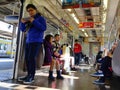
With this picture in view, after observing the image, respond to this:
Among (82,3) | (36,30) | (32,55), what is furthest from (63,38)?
(32,55)

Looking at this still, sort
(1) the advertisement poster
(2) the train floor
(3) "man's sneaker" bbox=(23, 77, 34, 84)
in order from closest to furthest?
(2) the train floor
(3) "man's sneaker" bbox=(23, 77, 34, 84)
(1) the advertisement poster

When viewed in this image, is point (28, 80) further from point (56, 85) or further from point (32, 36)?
point (32, 36)

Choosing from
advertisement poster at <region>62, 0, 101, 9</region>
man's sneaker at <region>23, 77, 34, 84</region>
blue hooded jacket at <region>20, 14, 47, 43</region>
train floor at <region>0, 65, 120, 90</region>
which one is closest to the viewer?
train floor at <region>0, 65, 120, 90</region>

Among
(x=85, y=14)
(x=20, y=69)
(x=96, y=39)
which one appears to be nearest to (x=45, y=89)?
(x=20, y=69)

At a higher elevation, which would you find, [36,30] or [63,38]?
[63,38]

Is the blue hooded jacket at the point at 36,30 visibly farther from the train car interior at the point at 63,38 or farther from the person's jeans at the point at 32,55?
the train car interior at the point at 63,38

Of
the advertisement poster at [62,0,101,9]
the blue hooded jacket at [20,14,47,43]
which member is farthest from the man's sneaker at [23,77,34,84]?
the advertisement poster at [62,0,101,9]

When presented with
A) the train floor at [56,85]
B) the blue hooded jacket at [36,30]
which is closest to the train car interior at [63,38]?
the train floor at [56,85]

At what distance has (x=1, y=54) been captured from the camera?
18.0 m

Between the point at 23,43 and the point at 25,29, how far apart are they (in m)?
0.64

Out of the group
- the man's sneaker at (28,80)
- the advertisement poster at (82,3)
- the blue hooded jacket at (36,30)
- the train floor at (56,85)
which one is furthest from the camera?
the advertisement poster at (82,3)

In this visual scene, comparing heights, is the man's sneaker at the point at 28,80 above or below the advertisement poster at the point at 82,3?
below

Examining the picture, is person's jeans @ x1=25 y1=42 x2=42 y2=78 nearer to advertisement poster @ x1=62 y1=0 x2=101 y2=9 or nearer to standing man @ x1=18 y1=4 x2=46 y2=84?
standing man @ x1=18 y1=4 x2=46 y2=84

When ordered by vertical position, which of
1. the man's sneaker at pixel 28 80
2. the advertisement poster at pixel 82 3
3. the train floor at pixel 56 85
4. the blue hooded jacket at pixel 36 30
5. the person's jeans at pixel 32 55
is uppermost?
the advertisement poster at pixel 82 3
